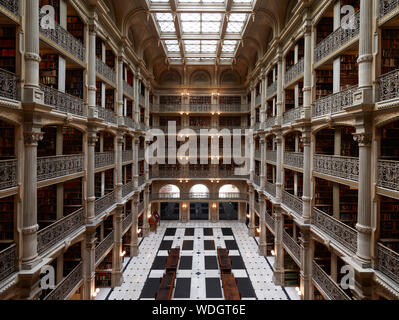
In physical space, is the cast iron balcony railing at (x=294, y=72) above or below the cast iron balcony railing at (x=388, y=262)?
above

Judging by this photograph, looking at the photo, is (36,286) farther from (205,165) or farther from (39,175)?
(205,165)

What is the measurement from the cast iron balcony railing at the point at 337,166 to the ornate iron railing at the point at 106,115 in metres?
8.04

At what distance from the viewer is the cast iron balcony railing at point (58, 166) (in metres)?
6.52

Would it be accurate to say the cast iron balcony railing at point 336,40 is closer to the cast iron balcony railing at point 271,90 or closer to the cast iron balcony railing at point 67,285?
the cast iron balcony railing at point 271,90

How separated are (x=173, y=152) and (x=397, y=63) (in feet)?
52.1

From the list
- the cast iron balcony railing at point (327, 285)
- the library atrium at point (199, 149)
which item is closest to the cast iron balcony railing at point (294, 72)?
the library atrium at point (199, 149)

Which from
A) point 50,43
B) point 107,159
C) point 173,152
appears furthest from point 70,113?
point 173,152

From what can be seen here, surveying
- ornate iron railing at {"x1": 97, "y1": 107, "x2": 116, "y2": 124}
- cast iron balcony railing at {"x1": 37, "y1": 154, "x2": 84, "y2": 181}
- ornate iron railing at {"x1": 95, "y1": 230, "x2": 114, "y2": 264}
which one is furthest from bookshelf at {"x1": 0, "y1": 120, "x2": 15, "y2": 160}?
ornate iron railing at {"x1": 95, "y1": 230, "x2": 114, "y2": 264}

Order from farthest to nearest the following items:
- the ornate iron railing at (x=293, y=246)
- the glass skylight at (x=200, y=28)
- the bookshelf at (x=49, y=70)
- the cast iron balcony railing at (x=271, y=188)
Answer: the cast iron balcony railing at (x=271, y=188) < the glass skylight at (x=200, y=28) < the ornate iron railing at (x=293, y=246) < the bookshelf at (x=49, y=70)

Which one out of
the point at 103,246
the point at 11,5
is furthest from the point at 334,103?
the point at 103,246

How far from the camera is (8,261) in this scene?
5.33 meters

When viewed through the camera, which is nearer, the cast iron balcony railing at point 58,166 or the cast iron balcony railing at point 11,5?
the cast iron balcony railing at point 11,5

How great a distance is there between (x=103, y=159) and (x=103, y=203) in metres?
1.78

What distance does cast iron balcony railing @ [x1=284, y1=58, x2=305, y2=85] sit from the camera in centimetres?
952
